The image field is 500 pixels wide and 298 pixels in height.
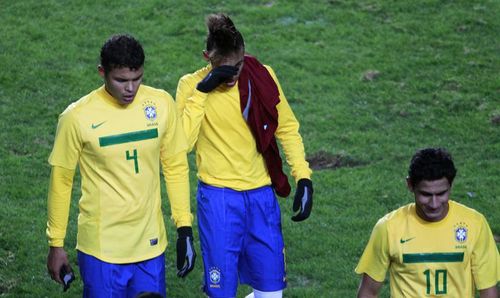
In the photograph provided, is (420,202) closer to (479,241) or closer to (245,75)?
(479,241)

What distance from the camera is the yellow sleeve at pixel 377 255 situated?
7.16 m

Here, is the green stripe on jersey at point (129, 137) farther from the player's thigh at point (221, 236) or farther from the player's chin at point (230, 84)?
the player's thigh at point (221, 236)

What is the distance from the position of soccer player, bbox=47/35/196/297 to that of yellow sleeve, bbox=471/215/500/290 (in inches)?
67.9

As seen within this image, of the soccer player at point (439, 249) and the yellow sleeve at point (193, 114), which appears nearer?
the soccer player at point (439, 249)

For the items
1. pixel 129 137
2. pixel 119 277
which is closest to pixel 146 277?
pixel 119 277

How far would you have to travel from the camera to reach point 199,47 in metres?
16.6

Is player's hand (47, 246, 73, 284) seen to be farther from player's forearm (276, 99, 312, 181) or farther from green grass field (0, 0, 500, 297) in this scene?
green grass field (0, 0, 500, 297)

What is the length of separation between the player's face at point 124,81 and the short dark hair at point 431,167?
5.57 feet

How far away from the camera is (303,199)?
8.20 m

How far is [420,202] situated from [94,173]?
6.35ft

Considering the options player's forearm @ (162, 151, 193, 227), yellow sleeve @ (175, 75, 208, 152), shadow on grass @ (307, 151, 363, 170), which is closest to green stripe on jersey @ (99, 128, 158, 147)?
player's forearm @ (162, 151, 193, 227)

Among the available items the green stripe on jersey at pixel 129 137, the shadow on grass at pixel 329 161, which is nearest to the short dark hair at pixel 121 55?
the green stripe on jersey at pixel 129 137

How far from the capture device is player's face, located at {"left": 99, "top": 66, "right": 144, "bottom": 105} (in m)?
7.12

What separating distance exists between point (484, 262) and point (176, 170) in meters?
1.95
